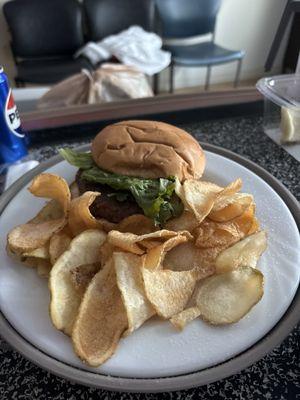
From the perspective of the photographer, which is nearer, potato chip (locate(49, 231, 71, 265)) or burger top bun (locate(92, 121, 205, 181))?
potato chip (locate(49, 231, 71, 265))

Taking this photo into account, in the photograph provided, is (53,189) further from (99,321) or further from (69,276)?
(99,321)

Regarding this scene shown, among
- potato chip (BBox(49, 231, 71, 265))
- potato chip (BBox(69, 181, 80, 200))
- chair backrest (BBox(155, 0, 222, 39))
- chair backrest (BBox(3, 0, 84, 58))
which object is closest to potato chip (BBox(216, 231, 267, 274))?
potato chip (BBox(49, 231, 71, 265))

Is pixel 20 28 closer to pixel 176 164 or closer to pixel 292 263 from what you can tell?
pixel 176 164

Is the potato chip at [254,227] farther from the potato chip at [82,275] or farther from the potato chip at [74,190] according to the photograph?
the potato chip at [74,190]

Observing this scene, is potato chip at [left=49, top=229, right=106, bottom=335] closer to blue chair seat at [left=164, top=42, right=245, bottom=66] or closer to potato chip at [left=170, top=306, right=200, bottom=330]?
potato chip at [left=170, top=306, right=200, bottom=330]

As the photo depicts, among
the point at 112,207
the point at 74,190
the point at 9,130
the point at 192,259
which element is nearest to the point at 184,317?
the point at 192,259

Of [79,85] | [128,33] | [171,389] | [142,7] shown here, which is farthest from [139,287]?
[142,7]
